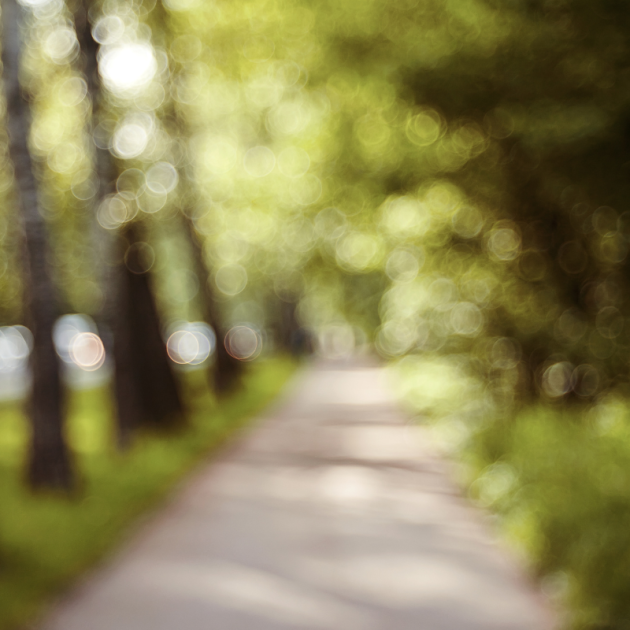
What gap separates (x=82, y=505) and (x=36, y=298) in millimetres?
2265

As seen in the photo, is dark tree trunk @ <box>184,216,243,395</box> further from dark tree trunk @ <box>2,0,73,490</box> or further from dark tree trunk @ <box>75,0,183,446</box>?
dark tree trunk @ <box>2,0,73,490</box>

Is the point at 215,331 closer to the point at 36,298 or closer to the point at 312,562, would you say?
the point at 36,298

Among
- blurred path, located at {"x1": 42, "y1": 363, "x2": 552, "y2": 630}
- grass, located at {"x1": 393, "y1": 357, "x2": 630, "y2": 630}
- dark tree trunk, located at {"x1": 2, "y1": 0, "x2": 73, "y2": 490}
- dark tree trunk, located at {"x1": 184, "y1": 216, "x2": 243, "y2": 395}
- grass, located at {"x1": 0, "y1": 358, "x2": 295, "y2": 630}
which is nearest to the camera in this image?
grass, located at {"x1": 393, "y1": 357, "x2": 630, "y2": 630}

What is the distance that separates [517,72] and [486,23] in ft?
1.48

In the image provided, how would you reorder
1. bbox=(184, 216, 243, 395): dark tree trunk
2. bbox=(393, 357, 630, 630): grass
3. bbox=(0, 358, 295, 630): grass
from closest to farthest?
bbox=(393, 357, 630, 630): grass → bbox=(0, 358, 295, 630): grass → bbox=(184, 216, 243, 395): dark tree trunk

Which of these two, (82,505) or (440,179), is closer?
(82,505)

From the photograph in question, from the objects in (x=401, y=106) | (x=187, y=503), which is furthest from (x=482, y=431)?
(x=401, y=106)

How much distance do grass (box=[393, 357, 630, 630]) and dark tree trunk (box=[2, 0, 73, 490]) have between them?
4852mm

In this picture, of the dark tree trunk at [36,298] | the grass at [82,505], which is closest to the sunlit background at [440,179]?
the dark tree trunk at [36,298]

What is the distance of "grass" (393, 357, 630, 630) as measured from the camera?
5.11 m

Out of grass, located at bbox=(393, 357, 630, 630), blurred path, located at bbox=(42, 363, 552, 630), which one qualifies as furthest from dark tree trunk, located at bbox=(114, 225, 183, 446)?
grass, located at bbox=(393, 357, 630, 630)

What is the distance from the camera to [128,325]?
477 inches

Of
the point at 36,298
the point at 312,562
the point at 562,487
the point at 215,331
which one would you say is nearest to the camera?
the point at 312,562

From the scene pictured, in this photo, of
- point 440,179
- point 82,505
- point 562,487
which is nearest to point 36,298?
point 82,505
